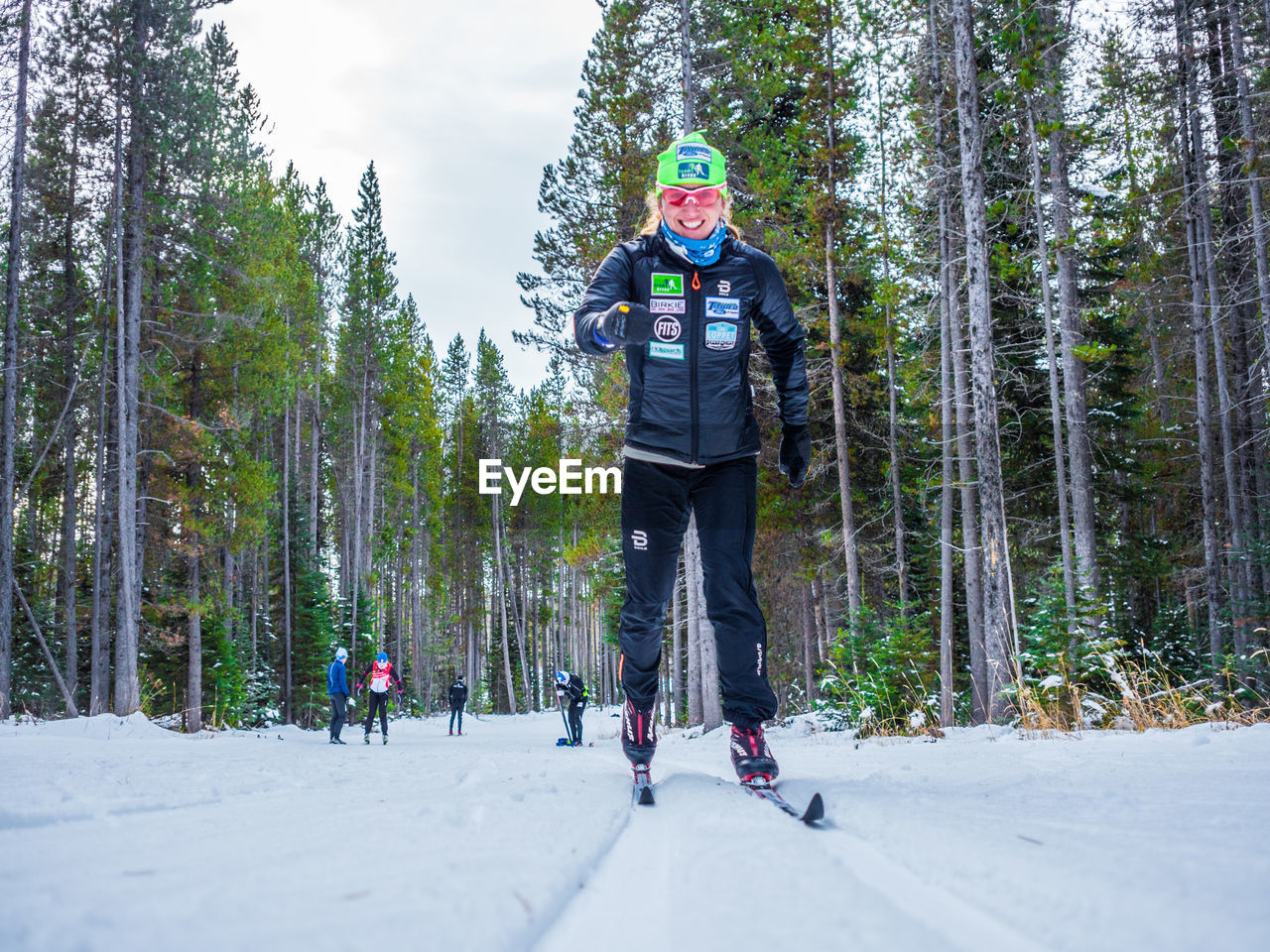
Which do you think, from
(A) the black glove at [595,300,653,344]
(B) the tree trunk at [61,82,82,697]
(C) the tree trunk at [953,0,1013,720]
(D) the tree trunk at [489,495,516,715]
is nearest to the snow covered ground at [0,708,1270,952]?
(A) the black glove at [595,300,653,344]

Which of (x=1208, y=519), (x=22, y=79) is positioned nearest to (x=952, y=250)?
(x=1208, y=519)

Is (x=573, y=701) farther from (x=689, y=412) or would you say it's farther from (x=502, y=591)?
(x=502, y=591)

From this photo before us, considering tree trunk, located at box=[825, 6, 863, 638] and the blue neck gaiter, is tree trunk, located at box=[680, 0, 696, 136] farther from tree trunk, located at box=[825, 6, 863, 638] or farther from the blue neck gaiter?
the blue neck gaiter

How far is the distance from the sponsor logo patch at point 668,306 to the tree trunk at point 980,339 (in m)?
7.51

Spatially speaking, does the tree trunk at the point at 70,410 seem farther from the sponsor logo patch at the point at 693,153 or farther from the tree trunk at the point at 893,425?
the sponsor logo patch at the point at 693,153

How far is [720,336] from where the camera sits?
9.86 feet

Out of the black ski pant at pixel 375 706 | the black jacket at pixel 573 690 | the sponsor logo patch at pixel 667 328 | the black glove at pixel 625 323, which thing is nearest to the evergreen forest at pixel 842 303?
the black jacket at pixel 573 690

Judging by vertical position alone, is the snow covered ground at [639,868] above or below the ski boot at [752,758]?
above

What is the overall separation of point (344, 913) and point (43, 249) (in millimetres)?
24655

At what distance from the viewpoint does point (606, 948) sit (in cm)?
84

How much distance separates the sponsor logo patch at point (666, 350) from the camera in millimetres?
2951

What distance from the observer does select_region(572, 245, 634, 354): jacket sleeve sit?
2.93 metres

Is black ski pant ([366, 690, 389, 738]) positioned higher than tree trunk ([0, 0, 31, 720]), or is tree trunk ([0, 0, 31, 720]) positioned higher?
tree trunk ([0, 0, 31, 720])

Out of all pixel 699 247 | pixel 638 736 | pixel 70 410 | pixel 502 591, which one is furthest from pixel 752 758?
pixel 502 591
